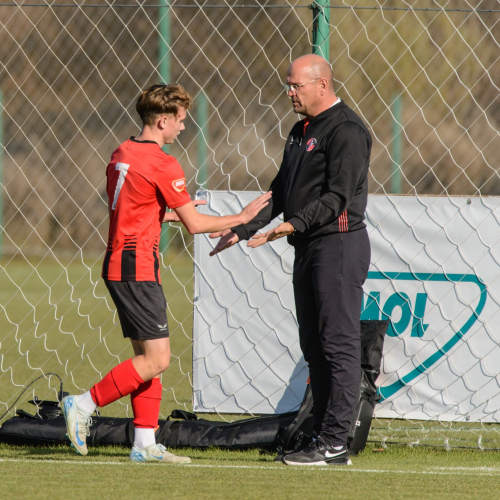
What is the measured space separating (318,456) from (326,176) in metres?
1.18

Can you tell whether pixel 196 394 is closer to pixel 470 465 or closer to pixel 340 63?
pixel 470 465

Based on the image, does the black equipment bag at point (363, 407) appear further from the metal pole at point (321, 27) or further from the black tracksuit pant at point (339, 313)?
the metal pole at point (321, 27)

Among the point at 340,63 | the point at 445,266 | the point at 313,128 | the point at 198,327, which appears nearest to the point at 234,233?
the point at 313,128

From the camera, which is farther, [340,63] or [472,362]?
[340,63]

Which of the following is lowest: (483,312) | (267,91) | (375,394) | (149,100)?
(375,394)

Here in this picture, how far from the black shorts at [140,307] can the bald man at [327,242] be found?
48 cm

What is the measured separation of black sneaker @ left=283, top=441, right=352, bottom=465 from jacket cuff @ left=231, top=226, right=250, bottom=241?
96 cm

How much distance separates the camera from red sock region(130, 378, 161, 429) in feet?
11.2

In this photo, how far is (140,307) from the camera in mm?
3285

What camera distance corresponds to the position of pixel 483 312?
404 cm

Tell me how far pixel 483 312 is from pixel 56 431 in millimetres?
2242

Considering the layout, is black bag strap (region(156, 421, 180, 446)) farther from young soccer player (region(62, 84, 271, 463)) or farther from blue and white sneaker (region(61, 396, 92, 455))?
blue and white sneaker (region(61, 396, 92, 455))

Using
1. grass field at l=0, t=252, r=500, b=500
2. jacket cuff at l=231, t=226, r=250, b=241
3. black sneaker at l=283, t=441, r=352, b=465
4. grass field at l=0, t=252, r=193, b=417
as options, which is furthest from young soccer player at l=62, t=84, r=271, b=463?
grass field at l=0, t=252, r=193, b=417

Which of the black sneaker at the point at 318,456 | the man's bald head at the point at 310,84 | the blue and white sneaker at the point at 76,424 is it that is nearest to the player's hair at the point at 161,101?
the man's bald head at the point at 310,84
